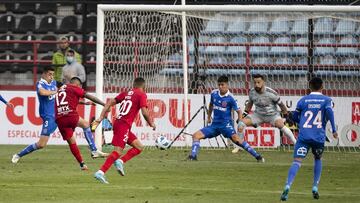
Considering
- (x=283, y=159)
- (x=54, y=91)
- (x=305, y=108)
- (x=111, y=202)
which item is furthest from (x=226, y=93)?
(x=111, y=202)

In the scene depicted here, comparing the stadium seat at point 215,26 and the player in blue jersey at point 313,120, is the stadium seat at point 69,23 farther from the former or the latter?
the player in blue jersey at point 313,120

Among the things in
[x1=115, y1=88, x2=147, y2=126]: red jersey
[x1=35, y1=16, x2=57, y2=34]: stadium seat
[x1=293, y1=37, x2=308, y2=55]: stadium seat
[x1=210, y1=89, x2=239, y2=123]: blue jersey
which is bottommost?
[x1=210, y1=89, x2=239, y2=123]: blue jersey

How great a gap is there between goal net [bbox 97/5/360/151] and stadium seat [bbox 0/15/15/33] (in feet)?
20.0

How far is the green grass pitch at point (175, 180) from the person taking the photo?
48.1 ft

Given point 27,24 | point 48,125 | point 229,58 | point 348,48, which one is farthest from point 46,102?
point 27,24

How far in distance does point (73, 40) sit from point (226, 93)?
35.7 feet

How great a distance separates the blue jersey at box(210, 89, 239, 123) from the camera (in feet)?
75.9

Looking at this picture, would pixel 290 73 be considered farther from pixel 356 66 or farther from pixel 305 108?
pixel 305 108

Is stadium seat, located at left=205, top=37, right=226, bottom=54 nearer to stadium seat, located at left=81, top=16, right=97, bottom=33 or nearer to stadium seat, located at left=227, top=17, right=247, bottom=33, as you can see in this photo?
stadium seat, located at left=227, top=17, right=247, bottom=33

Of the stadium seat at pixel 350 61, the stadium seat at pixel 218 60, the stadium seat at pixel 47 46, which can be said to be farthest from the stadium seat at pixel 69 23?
the stadium seat at pixel 350 61

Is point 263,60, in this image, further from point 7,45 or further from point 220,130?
point 7,45

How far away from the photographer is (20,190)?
1542 cm

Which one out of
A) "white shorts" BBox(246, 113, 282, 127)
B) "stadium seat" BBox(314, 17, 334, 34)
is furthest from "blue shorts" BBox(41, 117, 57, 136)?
"stadium seat" BBox(314, 17, 334, 34)

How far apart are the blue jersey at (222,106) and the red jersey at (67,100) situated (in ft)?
14.3
